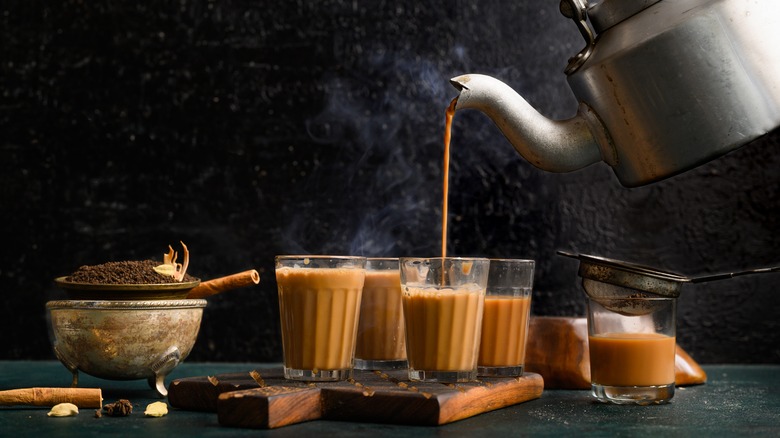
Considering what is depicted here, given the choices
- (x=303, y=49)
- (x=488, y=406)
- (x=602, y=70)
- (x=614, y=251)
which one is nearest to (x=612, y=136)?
(x=602, y=70)

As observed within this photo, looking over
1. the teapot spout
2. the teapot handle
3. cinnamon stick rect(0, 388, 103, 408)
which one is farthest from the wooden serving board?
the teapot handle

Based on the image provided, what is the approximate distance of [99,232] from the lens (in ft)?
8.45

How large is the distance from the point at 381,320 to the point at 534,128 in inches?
18.8

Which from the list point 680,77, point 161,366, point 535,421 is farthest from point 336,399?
point 680,77

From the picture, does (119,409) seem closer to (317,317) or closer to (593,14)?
(317,317)

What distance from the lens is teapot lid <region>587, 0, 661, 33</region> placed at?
5.29 ft

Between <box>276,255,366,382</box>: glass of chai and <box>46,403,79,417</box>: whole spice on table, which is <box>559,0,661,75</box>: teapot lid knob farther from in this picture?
<box>46,403,79,417</box>: whole spice on table

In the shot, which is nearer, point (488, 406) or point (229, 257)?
point (488, 406)

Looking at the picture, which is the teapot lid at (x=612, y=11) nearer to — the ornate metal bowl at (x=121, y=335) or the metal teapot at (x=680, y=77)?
the metal teapot at (x=680, y=77)

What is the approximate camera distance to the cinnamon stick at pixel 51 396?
1.55 meters

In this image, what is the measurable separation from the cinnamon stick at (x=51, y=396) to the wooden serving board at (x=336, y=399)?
0.14 meters

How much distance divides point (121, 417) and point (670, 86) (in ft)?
3.56

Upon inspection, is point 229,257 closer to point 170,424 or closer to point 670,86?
point 170,424

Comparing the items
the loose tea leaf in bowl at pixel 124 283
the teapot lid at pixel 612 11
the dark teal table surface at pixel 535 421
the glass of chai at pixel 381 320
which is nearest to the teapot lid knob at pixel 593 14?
the teapot lid at pixel 612 11
